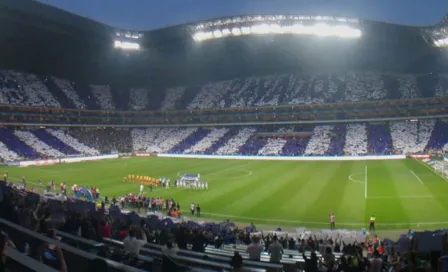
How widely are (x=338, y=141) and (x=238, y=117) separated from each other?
84.8 ft

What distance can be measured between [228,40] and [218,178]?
152 feet

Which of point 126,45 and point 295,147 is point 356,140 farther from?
point 126,45

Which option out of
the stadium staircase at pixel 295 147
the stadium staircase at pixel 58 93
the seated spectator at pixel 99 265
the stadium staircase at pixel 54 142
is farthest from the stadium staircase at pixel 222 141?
the seated spectator at pixel 99 265

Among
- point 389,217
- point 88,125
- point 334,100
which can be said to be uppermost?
point 334,100

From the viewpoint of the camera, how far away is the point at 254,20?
2936 inches

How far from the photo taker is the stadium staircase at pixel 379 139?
216 ft

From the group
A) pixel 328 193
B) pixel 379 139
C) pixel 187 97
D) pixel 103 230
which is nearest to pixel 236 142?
pixel 379 139

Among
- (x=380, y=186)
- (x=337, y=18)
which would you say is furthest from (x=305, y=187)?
(x=337, y=18)

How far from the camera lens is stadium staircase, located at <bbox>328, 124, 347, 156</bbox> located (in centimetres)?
6631

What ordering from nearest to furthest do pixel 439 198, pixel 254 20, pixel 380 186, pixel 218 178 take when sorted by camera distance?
pixel 439 198 < pixel 380 186 < pixel 218 178 < pixel 254 20

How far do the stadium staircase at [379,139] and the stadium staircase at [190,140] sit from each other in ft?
112

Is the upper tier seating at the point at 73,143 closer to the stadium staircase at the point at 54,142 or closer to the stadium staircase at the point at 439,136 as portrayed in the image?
the stadium staircase at the point at 54,142

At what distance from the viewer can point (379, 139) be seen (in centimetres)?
6975

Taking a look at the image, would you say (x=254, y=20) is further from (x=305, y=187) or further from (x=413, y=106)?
(x=305, y=187)
